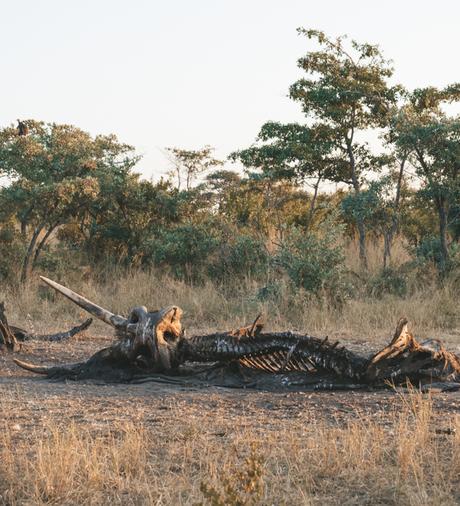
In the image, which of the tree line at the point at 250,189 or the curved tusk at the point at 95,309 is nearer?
the curved tusk at the point at 95,309

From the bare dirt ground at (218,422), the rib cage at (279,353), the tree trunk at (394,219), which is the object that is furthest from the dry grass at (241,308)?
the bare dirt ground at (218,422)

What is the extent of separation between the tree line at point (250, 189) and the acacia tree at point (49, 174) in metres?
0.03

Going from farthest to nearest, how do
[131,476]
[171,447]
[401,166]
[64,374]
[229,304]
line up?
[401,166]
[229,304]
[64,374]
[171,447]
[131,476]

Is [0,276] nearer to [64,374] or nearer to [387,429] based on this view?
[64,374]

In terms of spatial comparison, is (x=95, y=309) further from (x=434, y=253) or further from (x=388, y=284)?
(x=434, y=253)

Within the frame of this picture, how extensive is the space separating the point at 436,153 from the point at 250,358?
7653 mm

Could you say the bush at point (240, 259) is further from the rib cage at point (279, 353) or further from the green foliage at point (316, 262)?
the rib cage at point (279, 353)

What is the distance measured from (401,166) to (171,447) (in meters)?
10.4

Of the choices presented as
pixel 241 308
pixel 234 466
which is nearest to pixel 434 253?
pixel 241 308

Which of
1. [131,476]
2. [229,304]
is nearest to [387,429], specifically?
[131,476]

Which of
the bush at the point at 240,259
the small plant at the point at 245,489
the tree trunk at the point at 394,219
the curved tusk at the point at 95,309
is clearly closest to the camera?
the small plant at the point at 245,489

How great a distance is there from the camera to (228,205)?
62.2ft

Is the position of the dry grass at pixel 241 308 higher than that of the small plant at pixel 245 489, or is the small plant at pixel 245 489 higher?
the dry grass at pixel 241 308

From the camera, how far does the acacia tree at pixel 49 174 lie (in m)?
15.4
